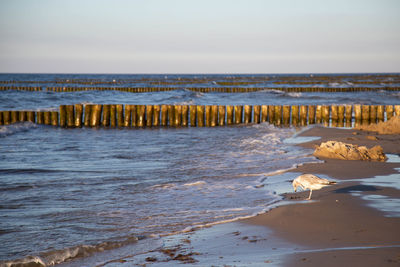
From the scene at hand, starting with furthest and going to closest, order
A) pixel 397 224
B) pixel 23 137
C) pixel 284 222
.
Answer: pixel 23 137
pixel 284 222
pixel 397 224

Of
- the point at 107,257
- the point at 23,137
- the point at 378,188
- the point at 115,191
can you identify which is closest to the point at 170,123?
the point at 23,137

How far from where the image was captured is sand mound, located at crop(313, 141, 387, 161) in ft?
28.9

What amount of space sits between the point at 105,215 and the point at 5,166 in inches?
181

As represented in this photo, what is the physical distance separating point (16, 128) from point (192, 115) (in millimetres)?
6790

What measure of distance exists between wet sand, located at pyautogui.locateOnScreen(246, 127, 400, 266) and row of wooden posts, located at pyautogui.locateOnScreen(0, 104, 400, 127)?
10774 millimetres

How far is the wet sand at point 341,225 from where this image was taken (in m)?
3.78

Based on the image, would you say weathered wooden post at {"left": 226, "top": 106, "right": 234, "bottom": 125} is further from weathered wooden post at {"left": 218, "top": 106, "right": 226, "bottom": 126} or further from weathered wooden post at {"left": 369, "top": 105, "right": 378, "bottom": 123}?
weathered wooden post at {"left": 369, "top": 105, "right": 378, "bottom": 123}

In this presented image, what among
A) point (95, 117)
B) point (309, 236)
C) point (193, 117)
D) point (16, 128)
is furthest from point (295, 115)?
point (309, 236)

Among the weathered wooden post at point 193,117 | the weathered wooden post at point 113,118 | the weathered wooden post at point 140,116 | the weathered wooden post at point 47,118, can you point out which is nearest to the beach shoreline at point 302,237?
the weathered wooden post at point 193,117

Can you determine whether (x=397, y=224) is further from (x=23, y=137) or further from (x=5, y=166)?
(x=23, y=137)

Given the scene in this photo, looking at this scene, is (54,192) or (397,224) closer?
(397,224)

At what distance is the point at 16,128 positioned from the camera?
16.5 meters

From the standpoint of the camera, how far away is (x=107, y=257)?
14.4 feet

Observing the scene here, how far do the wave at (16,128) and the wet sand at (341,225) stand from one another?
11.7m
